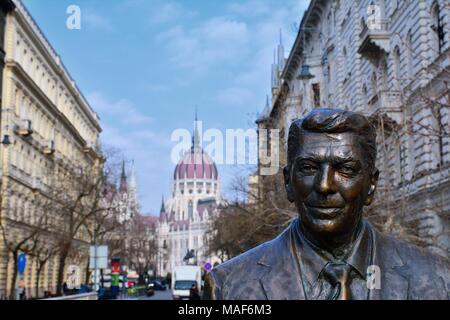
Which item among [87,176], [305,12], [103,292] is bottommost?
[103,292]

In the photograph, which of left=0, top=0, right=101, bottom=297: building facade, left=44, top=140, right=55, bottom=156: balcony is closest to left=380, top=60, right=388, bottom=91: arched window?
left=0, top=0, right=101, bottom=297: building facade

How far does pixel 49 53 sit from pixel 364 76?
98.1 feet

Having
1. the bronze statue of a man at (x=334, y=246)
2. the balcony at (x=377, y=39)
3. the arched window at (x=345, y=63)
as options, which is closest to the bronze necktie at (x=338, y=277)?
the bronze statue of a man at (x=334, y=246)

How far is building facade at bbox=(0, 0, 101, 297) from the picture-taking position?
144 ft

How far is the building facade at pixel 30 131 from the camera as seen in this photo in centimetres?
4384

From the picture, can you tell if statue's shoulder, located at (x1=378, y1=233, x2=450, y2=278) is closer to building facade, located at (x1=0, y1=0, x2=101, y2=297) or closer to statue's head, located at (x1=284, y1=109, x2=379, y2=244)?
statue's head, located at (x1=284, y1=109, x2=379, y2=244)

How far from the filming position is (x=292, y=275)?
2879mm

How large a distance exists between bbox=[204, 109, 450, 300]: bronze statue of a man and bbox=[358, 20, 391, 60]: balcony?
27909 mm

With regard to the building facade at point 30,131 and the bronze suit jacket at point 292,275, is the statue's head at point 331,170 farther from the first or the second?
the building facade at point 30,131

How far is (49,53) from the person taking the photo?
180 feet

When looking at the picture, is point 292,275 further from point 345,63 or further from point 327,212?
→ point 345,63

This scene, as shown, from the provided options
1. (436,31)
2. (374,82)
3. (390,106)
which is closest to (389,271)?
(436,31)
